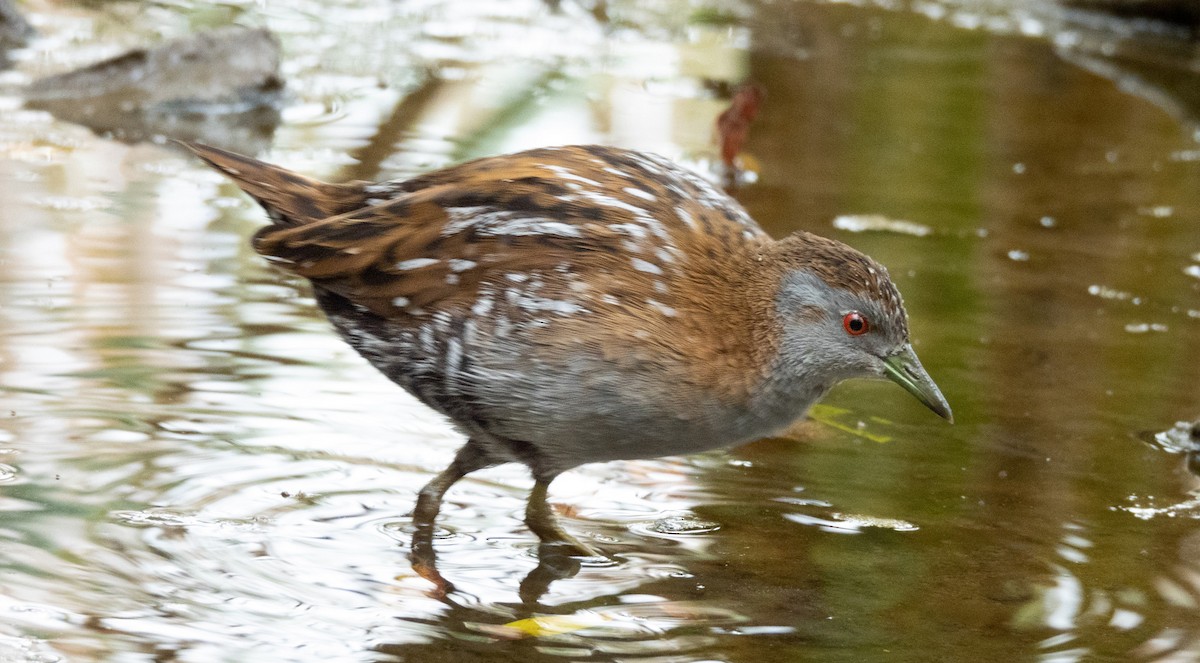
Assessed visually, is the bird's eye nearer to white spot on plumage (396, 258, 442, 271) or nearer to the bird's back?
the bird's back

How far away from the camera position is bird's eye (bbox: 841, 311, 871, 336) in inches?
172

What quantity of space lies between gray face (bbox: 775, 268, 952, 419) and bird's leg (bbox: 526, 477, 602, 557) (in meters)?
0.72

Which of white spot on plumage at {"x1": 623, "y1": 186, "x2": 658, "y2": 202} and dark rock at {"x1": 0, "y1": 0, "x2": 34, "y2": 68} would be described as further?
dark rock at {"x1": 0, "y1": 0, "x2": 34, "y2": 68}

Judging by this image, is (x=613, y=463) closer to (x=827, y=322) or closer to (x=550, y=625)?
(x=827, y=322)

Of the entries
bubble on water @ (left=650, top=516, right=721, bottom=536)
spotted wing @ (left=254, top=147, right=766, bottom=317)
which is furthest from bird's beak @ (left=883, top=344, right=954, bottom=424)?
bubble on water @ (left=650, top=516, right=721, bottom=536)

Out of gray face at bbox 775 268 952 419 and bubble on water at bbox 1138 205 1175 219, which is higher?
gray face at bbox 775 268 952 419

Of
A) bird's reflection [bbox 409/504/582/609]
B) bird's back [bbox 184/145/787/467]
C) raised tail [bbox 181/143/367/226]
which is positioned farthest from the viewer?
raised tail [bbox 181/143/367/226]

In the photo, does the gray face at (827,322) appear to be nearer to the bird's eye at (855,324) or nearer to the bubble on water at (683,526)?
the bird's eye at (855,324)

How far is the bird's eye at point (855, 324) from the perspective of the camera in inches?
172

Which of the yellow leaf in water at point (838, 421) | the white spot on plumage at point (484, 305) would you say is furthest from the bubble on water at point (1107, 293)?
the white spot on plumage at point (484, 305)

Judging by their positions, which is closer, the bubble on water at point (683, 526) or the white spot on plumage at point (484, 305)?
the white spot on plumage at point (484, 305)

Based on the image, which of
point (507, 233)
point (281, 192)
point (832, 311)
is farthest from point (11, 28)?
point (832, 311)

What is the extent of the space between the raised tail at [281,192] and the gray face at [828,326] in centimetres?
133

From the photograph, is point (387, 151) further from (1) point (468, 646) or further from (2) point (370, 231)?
(1) point (468, 646)
